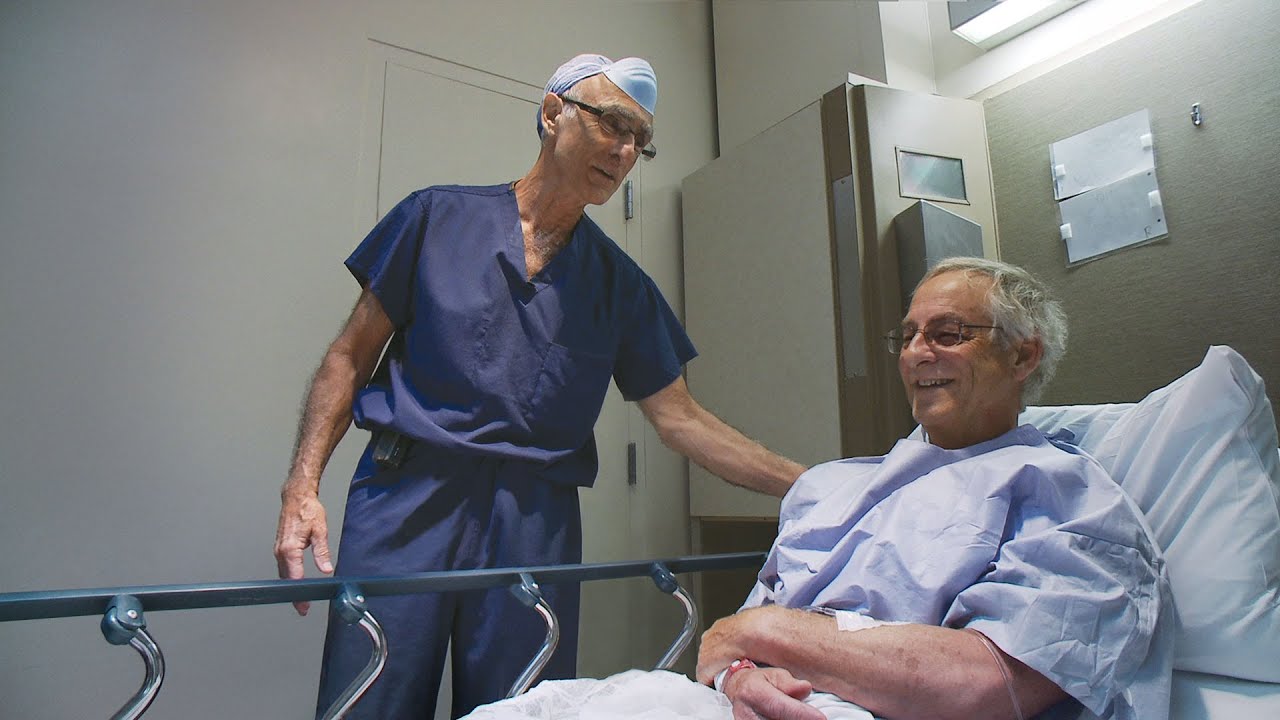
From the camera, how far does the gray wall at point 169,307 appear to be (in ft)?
5.10

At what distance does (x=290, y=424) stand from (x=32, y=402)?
485mm

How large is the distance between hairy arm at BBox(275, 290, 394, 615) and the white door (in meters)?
0.78

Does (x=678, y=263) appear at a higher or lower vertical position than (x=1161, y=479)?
higher

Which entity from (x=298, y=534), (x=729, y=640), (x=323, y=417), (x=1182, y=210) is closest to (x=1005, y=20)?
(x=1182, y=210)

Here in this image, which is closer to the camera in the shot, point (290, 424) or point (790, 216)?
point (290, 424)

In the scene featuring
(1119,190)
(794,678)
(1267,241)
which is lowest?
(794,678)

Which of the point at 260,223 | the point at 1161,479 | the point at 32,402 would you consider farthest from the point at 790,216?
the point at 32,402

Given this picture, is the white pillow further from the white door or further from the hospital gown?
the white door

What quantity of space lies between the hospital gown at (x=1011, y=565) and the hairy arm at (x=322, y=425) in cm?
43

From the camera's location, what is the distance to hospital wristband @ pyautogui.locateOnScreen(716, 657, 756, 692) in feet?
3.03

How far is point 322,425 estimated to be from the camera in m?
1.21

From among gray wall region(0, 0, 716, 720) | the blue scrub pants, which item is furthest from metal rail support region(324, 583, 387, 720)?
gray wall region(0, 0, 716, 720)

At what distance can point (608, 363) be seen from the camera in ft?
4.56

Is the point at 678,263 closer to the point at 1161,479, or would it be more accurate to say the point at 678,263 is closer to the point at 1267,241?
the point at 1267,241
